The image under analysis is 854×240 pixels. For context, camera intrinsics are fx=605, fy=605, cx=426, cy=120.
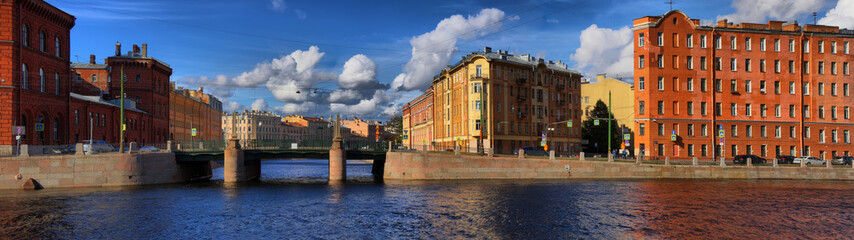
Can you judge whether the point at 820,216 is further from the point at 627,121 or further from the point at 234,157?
the point at 627,121

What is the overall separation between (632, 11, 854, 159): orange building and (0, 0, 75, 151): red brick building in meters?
65.9

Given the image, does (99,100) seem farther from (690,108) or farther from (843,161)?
(843,161)

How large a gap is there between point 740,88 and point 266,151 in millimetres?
58656

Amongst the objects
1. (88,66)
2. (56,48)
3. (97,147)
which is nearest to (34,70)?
(56,48)

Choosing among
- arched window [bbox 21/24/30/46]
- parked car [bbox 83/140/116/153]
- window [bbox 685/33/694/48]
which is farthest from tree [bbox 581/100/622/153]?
arched window [bbox 21/24/30/46]

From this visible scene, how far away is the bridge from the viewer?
198ft

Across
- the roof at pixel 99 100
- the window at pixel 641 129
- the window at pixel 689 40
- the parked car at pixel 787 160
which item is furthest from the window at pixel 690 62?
the roof at pixel 99 100

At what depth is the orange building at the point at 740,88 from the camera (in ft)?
244

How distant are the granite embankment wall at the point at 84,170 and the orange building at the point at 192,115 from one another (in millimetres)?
55756

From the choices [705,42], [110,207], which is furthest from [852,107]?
[110,207]

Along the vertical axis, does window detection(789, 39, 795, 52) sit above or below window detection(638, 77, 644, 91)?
above

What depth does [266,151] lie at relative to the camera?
6203cm

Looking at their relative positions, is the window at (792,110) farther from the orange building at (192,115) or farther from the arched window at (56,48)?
the orange building at (192,115)

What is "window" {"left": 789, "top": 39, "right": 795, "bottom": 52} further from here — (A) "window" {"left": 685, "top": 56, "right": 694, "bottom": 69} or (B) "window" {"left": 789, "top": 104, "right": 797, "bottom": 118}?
(A) "window" {"left": 685, "top": 56, "right": 694, "bottom": 69}
